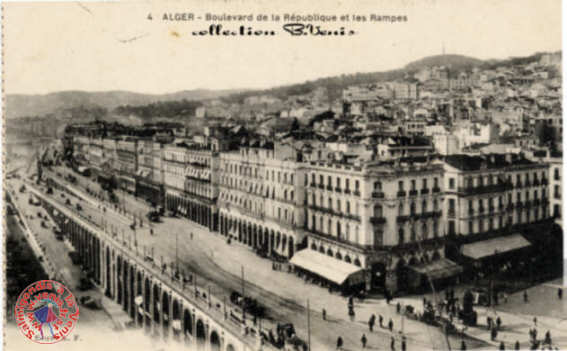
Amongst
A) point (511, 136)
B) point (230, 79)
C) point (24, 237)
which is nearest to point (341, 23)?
point (230, 79)

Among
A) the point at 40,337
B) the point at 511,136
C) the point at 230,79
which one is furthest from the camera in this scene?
the point at 511,136

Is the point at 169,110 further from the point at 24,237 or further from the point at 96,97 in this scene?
the point at 24,237

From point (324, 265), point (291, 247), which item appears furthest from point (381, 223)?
point (291, 247)

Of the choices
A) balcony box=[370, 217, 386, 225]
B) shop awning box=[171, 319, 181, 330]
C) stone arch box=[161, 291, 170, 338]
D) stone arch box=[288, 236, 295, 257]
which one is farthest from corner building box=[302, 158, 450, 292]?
stone arch box=[161, 291, 170, 338]

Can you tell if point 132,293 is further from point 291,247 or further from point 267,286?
point 291,247

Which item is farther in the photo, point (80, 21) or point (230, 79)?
point (230, 79)

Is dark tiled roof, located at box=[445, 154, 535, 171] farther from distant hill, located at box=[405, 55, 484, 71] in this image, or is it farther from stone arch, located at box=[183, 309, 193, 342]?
stone arch, located at box=[183, 309, 193, 342]

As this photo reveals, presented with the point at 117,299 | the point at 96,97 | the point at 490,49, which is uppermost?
the point at 490,49
